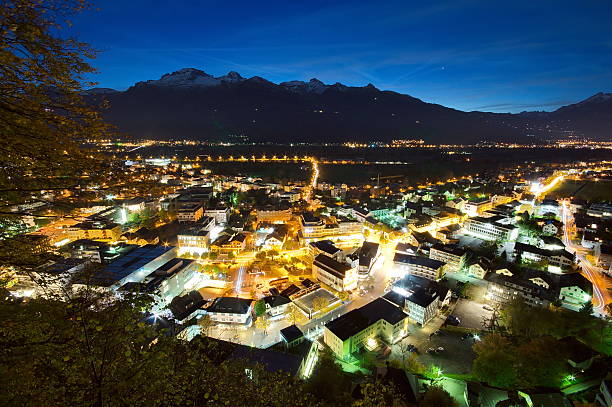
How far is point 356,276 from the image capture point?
17875mm

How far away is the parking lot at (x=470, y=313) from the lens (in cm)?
1437

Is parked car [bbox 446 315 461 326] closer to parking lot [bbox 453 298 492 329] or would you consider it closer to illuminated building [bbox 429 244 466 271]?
parking lot [bbox 453 298 492 329]

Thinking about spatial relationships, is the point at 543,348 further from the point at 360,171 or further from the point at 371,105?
the point at 371,105

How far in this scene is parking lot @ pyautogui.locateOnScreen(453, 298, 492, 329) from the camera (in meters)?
14.4

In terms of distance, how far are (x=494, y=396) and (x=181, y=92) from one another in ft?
515

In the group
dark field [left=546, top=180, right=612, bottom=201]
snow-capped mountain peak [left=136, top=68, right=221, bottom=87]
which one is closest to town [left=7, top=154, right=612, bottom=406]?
dark field [left=546, top=180, right=612, bottom=201]

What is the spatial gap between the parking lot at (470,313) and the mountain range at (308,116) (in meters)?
92.6

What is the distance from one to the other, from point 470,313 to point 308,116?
127361mm

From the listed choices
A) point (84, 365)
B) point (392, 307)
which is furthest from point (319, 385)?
point (84, 365)

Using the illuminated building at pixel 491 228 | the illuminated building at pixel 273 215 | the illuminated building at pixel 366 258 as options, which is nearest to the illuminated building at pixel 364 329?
the illuminated building at pixel 366 258

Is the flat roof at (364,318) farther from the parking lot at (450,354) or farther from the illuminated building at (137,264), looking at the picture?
the illuminated building at (137,264)

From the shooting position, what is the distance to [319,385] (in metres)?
9.45

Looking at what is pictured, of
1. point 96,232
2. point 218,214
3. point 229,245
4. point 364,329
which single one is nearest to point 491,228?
point 364,329

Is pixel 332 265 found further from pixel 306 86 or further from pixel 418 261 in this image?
pixel 306 86
